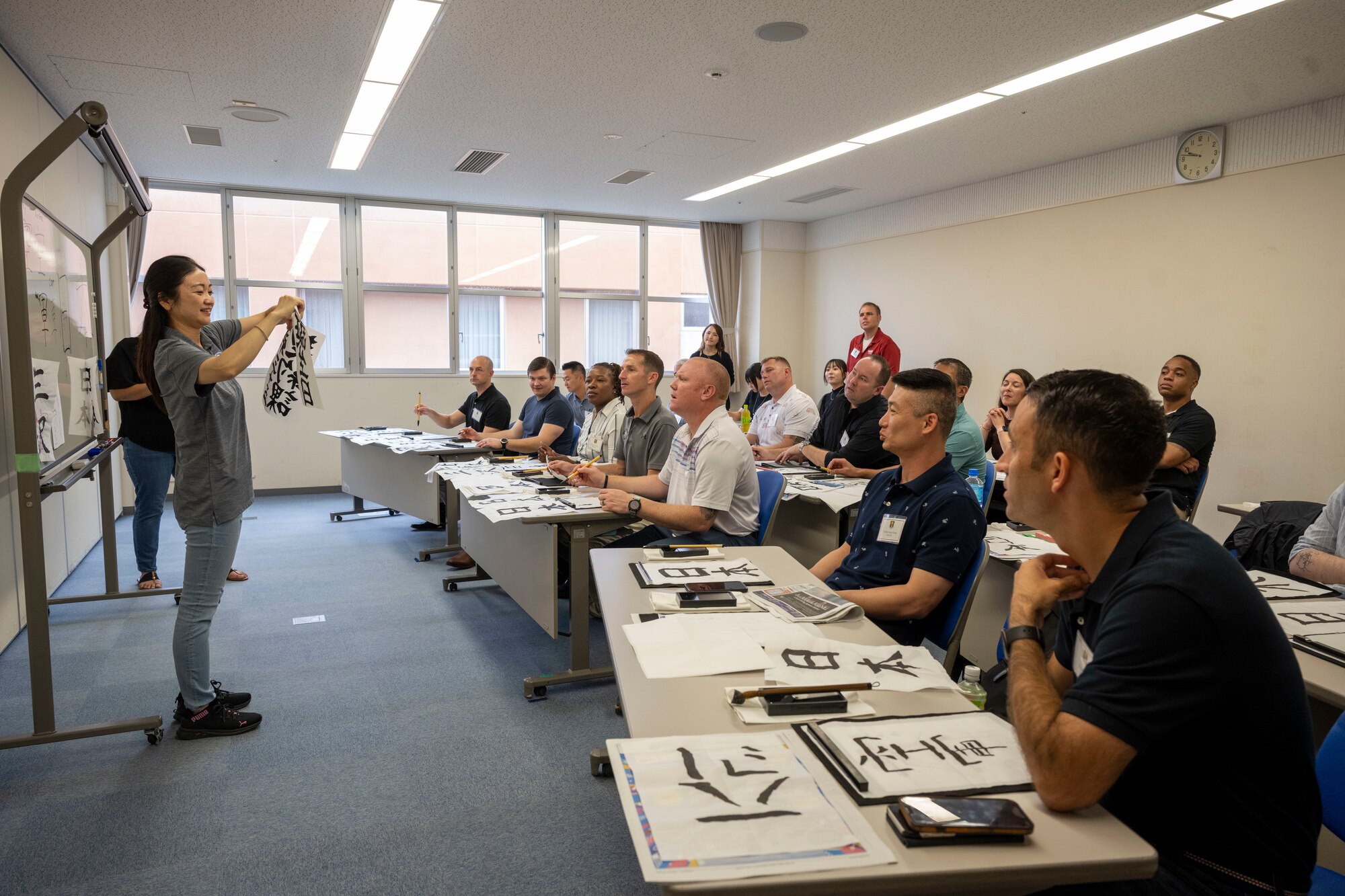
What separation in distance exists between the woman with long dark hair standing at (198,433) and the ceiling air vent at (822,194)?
19.0ft

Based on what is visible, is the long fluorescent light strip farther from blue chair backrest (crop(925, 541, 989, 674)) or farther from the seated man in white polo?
blue chair backrest (crop(925, 541, 989, 674))

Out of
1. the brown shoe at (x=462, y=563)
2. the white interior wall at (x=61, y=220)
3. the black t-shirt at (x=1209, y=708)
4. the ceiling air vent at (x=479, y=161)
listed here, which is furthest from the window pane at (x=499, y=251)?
the black t-shirt at (x=1209, y=708)

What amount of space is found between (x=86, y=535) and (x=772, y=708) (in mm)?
5457

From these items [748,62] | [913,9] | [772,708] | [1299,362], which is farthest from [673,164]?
[772,708]

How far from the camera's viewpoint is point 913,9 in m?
3.43

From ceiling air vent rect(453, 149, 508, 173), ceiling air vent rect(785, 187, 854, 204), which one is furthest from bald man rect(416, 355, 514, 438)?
ceiling air vent rect(785, 187, 854, 204)

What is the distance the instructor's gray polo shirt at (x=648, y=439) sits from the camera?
11.8 ft

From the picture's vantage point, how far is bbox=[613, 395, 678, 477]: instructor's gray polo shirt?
11.8 feet

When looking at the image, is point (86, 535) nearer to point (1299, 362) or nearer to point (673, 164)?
point (673, 164)

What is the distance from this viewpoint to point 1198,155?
5.33 metres

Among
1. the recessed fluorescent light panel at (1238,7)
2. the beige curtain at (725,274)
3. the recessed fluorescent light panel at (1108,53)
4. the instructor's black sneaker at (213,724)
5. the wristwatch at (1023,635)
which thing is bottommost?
the instructor's black sneaker at (213,724)

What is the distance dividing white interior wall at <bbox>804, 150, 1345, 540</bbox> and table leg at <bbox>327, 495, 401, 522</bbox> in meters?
5.37

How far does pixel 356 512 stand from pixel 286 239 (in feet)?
9.84

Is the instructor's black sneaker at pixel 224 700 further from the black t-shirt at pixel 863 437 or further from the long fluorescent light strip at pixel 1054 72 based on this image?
the long fluorescent light strip at pixel 1054 72
